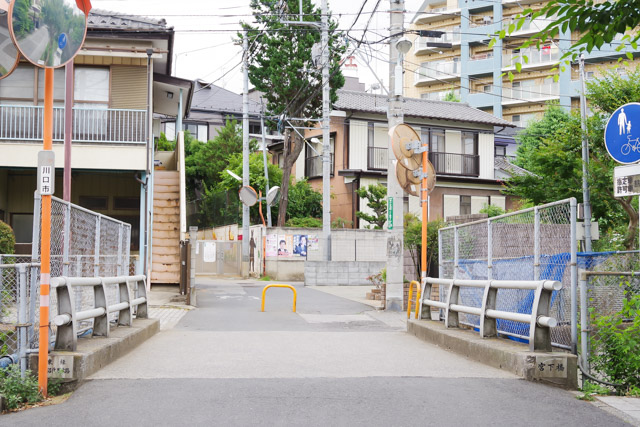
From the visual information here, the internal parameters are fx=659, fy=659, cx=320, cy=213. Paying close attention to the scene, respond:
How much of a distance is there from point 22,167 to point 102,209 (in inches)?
187

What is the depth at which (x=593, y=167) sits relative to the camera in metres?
21.8

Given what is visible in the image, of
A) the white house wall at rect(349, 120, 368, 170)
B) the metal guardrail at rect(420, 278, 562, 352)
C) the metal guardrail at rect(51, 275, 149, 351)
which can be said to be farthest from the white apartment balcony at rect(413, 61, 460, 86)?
the metal guardrail at rect(51, 275, 149, 351)

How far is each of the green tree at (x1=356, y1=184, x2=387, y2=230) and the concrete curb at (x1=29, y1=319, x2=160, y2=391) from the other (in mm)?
22065

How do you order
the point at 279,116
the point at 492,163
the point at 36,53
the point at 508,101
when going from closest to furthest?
the point at 36,53 → the point at 279,116 → the point at 492,163 → the point at 508,101

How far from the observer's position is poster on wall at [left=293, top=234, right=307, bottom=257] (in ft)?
96.4

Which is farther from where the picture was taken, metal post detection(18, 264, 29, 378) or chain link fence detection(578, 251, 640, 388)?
chain link fence detection(578, 251, 640, 388)

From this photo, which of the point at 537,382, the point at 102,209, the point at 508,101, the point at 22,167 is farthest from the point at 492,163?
the point at 537,382

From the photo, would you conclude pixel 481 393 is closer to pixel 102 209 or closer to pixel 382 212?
pixel 102 209

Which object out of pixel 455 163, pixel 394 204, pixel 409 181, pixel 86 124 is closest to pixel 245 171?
pixel 86 124

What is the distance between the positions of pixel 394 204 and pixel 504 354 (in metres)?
8.95

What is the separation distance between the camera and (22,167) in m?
17.8

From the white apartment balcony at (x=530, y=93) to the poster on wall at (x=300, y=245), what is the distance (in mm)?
28829

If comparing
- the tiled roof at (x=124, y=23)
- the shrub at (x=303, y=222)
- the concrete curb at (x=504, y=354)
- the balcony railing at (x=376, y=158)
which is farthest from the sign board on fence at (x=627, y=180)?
the balcony railing at (x=376, y=158)

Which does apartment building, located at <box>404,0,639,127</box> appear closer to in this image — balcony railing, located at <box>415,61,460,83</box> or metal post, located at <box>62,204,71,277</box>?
balcony railing, located at <box>415,61,460,83</box>
